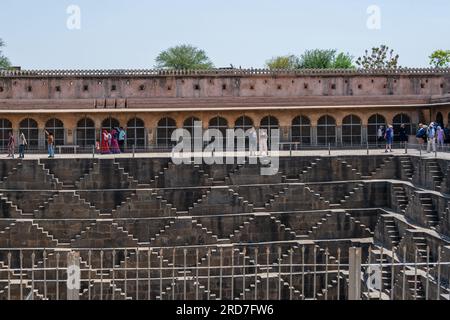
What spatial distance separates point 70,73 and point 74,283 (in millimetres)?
20264

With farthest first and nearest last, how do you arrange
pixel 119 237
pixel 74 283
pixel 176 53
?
pixel 176 53, pixel 119 237, pixel 74 283

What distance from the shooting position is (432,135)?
22.0m

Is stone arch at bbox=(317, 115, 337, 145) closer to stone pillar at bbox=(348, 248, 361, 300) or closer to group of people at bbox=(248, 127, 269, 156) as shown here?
group of people at bbox=(248, 127, 269, 156)

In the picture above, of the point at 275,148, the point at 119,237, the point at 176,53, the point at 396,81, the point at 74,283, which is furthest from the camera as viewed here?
the point at 176,53

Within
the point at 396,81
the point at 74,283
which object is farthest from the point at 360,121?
the point at 74,283

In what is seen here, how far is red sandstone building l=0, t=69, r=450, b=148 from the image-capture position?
87.0 feet

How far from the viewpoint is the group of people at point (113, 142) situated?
76.8 feet

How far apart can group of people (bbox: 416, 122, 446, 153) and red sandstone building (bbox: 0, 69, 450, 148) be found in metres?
2.71

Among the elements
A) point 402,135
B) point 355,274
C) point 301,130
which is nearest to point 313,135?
point 301,130

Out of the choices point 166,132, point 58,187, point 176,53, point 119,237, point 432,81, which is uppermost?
point 176,53

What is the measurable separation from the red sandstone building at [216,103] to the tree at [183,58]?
29.8 metres

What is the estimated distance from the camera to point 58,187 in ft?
66.5

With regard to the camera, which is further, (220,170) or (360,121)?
(360,121)

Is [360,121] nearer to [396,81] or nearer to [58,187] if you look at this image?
[396,81]
